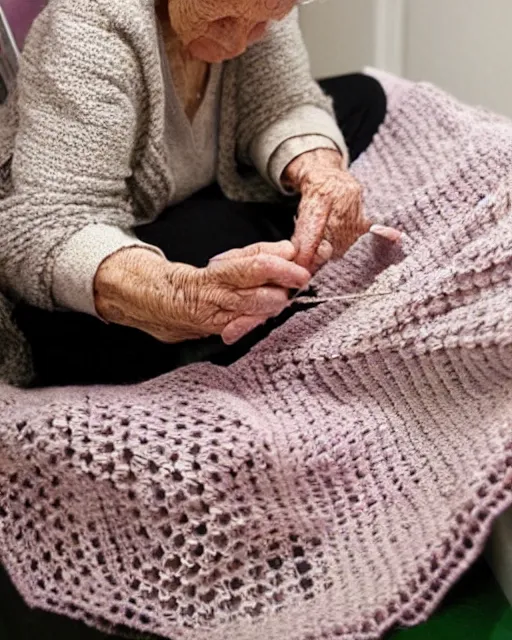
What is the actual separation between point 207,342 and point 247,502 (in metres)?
0.23

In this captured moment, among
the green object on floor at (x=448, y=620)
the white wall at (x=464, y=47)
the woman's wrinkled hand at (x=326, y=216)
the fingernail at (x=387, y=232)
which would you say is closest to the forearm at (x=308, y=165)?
the woman's wrinkled hand at (x=326, y=216)

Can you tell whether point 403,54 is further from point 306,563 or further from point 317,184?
point 306,563

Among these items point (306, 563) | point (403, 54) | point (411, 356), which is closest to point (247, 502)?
point (306, 563)

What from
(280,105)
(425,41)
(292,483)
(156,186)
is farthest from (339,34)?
(292,483)

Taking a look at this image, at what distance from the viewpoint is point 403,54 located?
5.40 feet

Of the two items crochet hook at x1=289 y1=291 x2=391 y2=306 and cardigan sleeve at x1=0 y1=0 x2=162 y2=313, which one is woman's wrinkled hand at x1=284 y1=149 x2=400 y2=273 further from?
cardigan sleeve at x1=0 y1=0 x2=162 y2=313

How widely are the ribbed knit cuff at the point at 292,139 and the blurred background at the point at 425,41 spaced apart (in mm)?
636

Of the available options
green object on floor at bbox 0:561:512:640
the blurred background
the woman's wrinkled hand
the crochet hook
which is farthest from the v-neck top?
the blurred background

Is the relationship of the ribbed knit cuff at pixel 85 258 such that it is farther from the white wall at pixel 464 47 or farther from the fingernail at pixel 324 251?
the white wall at pixel 464 47

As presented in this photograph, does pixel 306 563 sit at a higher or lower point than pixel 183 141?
lower

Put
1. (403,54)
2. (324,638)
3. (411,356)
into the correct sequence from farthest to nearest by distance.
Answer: (403,54) < (411,356) < (324,638)

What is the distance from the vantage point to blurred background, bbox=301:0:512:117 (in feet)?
4.82

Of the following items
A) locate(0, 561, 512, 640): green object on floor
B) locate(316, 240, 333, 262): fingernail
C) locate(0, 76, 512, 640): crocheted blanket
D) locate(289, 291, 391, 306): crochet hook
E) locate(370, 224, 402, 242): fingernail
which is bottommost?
locate(0, 561, 512, 640): green object on floor

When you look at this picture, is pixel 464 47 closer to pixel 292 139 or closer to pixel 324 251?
pixel 292 139
